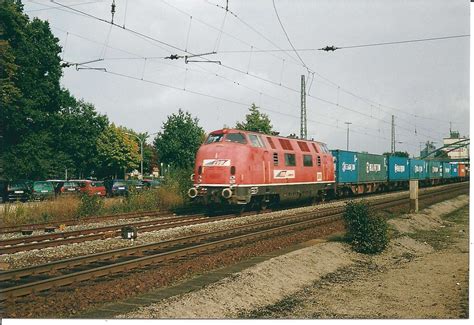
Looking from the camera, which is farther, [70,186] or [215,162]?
[70,186]

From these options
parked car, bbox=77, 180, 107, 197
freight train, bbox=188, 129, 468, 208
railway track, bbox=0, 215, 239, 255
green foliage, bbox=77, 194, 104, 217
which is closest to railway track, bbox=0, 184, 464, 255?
railway track, bbox=0, 215, 239, 255

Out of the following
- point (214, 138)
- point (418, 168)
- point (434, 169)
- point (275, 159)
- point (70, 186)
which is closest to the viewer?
point (214, 138)

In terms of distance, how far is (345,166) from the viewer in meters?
35.4

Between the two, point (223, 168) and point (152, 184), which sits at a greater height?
point (223, 168)

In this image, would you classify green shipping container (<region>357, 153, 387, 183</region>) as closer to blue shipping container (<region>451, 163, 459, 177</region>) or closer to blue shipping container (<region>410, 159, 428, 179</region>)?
blue shipping container (<region>410, 159, 428, 179</region>)

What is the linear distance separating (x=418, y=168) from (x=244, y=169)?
37.5m

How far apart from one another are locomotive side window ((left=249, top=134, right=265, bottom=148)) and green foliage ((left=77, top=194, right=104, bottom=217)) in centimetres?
843

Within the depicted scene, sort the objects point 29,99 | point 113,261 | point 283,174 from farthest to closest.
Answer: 1. point 29,99
2. point 283,174
3. point 113,261

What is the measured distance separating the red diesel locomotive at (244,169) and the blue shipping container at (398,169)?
22.9 meters

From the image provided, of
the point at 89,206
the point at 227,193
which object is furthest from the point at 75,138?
the point at 227,193

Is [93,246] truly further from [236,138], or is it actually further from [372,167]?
[372,167]

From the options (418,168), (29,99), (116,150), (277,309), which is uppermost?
(29,99)

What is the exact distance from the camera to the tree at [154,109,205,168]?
154 ft
